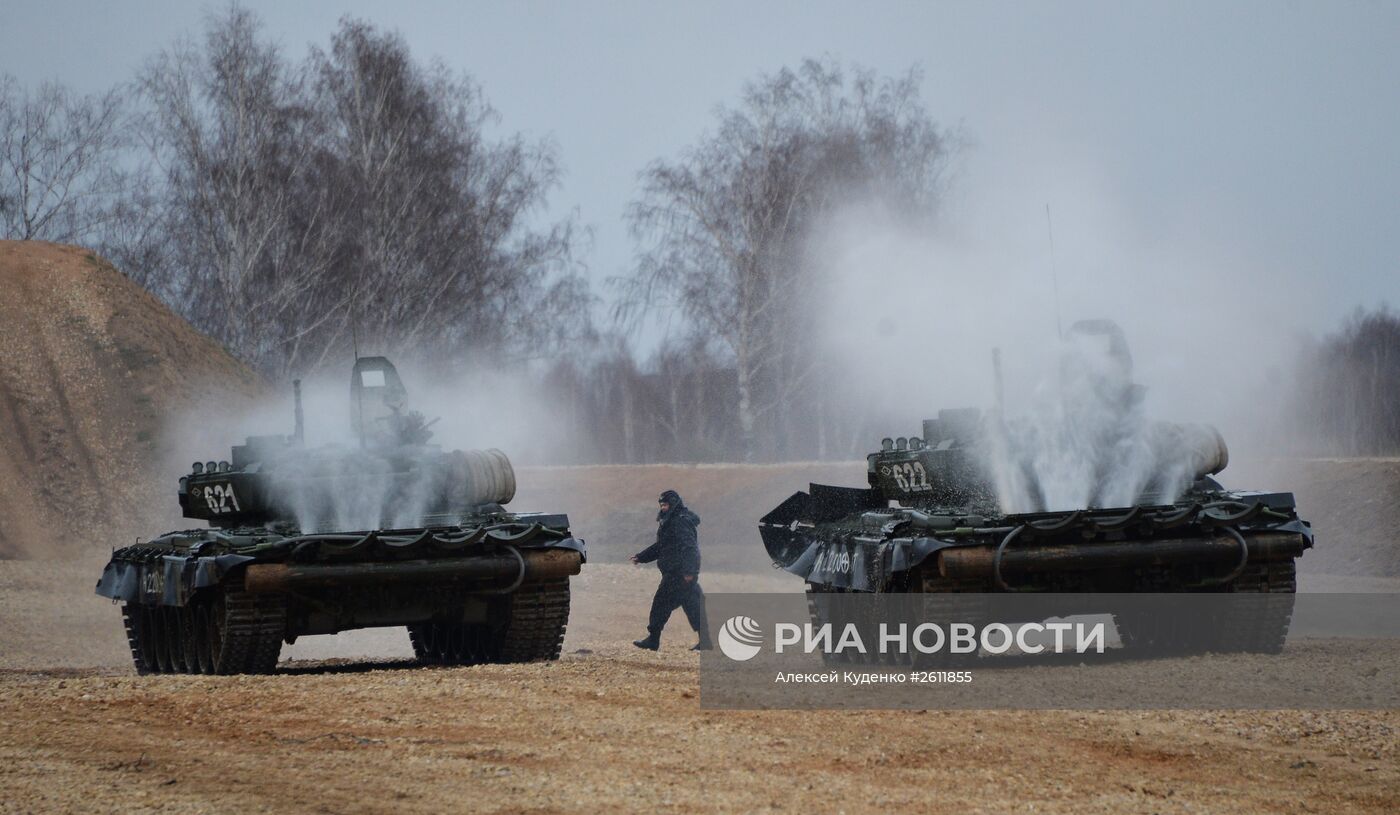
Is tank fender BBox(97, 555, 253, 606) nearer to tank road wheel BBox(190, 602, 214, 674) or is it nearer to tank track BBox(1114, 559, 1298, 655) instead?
tank road wheel BBox(190, 602, 214, 674)

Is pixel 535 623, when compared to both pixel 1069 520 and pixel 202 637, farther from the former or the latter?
pixel 1069 520

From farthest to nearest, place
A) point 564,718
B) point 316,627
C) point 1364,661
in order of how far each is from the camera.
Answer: point 316,627
point 1364,661
point 564,718

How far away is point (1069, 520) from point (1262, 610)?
1903 millimetres

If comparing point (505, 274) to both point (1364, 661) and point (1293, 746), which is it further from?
point (1293, 746)

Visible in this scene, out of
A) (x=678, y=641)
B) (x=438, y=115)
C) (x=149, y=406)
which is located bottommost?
(x=678, y=641)

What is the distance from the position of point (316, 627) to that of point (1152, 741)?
6992 millimetres

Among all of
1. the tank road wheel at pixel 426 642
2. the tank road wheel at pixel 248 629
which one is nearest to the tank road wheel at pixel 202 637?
the tank road wheel at pixel 248 629

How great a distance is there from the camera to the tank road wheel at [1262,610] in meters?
13.0

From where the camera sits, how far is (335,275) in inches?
1665

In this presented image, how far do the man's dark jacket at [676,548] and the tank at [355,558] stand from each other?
5.87 ft

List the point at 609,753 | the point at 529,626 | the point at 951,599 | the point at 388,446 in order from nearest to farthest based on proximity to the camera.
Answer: the point at 609,753 → the point at 951,599 → the point at 529,626 → the point at 388,446

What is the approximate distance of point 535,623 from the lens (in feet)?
47.6

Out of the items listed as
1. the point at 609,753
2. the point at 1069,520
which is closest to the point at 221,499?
the point at 1069,520

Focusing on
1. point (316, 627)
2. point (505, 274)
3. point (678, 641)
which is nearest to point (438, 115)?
point (505, 274)
